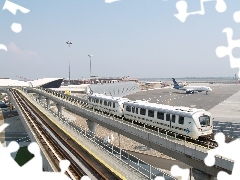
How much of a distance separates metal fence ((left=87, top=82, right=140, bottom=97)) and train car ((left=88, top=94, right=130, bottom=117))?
62.6 meters

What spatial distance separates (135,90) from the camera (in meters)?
180

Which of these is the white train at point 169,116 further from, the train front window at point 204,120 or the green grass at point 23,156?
the green grass at point 23,156

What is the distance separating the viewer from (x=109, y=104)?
165 feet

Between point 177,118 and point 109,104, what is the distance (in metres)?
20.8

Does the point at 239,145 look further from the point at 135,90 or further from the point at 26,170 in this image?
the point at 135,90

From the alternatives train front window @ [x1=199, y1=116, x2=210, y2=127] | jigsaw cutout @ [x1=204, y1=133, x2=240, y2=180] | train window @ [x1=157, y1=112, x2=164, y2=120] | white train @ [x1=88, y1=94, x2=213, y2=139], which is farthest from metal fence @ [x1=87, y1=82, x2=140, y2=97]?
jigsaw cutout @ [x1=204, y1=133, x2=240, y2=180]

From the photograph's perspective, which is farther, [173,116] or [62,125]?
[62,125]

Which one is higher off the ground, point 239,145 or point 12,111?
point 239,145

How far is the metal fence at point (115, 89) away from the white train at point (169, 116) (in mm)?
75367

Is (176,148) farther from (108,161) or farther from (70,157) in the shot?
(70,157)

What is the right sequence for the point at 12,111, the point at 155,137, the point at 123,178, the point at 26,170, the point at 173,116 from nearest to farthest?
the point at 123,178, the point at 26,170, the point at 155,137, the point at 173,116, the point at 12,111

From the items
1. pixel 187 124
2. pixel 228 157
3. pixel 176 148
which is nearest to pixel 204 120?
pixel 187 124

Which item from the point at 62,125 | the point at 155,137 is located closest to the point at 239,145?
the point at 155,137

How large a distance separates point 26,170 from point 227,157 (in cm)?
1637
